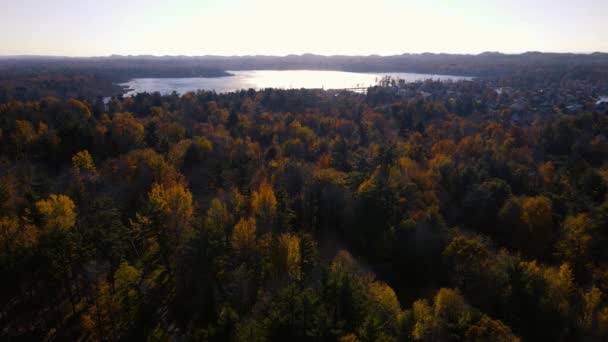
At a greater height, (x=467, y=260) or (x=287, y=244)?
A: (x=287, y=244)

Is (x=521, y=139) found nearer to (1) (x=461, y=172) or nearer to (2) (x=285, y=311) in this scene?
(1) (x=461, y=172)

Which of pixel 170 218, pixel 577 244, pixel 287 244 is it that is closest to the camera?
pixel 287 244

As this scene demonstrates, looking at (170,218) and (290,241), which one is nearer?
(290,241)

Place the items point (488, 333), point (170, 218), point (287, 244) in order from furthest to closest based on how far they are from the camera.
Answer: point (170, 218) < point (287, 244) < point (488, 333)

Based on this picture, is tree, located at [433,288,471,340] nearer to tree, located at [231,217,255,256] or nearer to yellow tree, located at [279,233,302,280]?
yellow tree, located at [279,233,302,280]

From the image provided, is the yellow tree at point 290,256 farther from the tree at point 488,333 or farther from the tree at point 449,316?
the tree at point 488,333

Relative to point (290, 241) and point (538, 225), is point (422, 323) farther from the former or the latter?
point (538, 225)

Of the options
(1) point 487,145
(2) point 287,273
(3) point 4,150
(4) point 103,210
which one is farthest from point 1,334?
(1) point 487,145

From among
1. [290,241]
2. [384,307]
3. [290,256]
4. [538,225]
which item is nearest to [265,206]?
[290,241]
